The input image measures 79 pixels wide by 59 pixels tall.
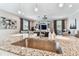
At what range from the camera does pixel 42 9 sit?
4.61ft

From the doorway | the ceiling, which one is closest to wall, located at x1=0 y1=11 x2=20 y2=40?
the ceiling

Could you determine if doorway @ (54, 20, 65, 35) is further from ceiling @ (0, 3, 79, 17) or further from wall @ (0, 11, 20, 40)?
wall @ (0, 11, 20, 40)

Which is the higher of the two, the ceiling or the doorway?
the ceiling

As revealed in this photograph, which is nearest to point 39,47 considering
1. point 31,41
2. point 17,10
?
point 31,41

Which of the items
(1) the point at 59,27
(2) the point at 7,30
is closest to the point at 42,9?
(1) the point at 59,27

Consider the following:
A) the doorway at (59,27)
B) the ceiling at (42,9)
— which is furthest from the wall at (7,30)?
the doorway at (59,27)

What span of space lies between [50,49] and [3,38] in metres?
0.87

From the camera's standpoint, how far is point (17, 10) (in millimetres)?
1454

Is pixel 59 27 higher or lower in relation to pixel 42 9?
lower

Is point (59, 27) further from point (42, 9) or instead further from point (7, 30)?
point (7, 30)

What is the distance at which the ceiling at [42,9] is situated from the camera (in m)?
1.37

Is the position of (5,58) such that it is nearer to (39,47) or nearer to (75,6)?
(39,47)

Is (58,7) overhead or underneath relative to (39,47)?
overhead

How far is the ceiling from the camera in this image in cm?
137
